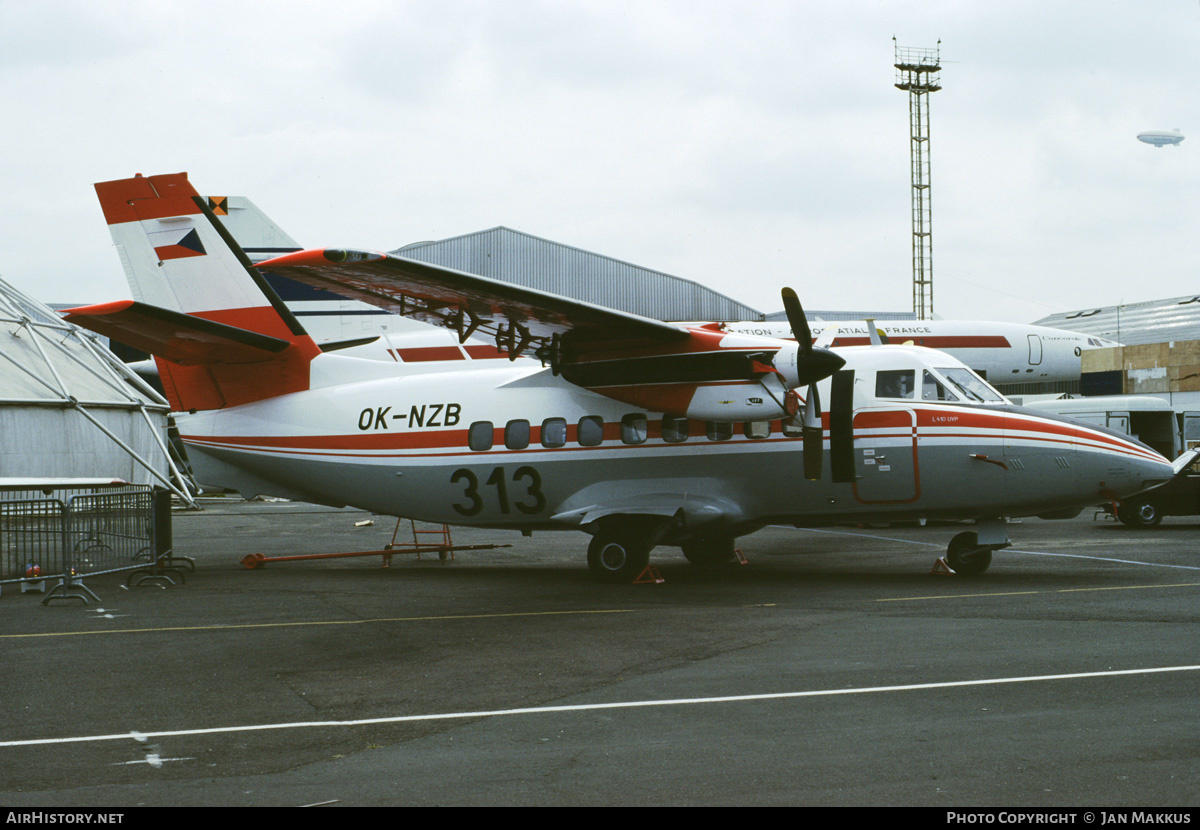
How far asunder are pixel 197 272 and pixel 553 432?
6.66 meters

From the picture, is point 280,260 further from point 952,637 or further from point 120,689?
point 952,637

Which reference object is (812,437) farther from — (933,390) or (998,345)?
(998,345)

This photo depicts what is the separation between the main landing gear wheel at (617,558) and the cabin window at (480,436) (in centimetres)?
233

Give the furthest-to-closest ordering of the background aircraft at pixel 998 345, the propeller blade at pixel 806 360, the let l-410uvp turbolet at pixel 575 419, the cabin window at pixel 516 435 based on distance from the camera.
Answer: the background aircraft at pixel 998 345, the cabin window at pixel 516 435, the let l-410uvp turbolet at pixel 575 419, the propeller blade at pixel 806 360

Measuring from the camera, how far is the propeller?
41.9 feet

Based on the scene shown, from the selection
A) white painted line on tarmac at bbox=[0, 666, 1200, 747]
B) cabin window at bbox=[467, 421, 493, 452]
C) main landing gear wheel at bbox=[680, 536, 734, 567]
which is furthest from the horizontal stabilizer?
white painted line on tarmac at bbox=[0, 666, 1200, 747]

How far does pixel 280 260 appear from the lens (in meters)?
11.3

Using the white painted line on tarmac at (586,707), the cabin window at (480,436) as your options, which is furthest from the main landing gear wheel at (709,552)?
the white painted line on tarmac at (586,707)

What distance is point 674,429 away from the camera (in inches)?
577

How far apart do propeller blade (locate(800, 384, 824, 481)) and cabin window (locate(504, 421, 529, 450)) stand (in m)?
4.26

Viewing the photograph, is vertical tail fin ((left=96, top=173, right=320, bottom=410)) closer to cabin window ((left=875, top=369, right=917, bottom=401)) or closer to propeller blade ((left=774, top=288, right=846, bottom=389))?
propeller blade ((left=774, top=288, right=846, bottom=389))

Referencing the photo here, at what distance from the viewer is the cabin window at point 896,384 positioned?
14102 mm

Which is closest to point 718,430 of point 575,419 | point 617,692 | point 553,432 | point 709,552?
point 575,419

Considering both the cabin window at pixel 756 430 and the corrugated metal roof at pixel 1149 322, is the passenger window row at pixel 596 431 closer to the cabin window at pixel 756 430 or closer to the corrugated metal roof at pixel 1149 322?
the cabin window at pixel 756 430
